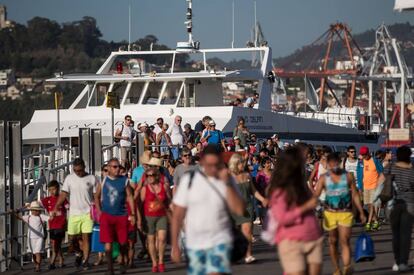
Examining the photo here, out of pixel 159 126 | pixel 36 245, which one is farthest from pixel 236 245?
pixel 159 126

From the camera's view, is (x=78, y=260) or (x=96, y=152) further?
(x=96, y=152)

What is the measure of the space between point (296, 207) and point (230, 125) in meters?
22.2

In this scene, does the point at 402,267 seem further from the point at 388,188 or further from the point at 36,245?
the point at 36,245

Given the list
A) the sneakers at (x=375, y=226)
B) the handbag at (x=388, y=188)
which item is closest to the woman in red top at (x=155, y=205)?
the handbag at (x=388, y=188)

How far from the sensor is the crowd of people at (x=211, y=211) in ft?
37.9

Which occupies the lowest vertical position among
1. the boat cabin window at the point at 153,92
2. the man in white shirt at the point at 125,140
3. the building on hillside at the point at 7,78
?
the man in white shirt at the point at 125,140

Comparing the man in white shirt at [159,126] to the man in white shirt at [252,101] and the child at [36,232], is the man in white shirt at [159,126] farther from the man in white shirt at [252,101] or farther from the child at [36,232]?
the child at [36,232]

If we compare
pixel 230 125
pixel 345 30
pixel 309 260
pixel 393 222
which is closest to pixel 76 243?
pixel 393 222

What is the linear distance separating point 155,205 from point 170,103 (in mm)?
18457

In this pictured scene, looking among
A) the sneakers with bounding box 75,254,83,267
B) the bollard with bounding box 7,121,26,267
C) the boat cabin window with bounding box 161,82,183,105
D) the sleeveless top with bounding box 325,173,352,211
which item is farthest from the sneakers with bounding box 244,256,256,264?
the boat cabin window with bounding box 161,82,183,105

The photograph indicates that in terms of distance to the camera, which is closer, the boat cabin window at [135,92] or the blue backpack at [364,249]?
the blue backpack at [364,249]

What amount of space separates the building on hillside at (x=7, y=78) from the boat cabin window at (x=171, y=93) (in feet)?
332

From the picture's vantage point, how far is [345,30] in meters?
116

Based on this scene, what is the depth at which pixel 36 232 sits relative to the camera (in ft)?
61.6
